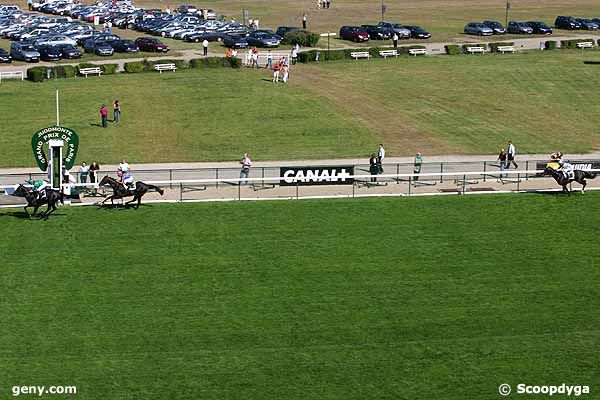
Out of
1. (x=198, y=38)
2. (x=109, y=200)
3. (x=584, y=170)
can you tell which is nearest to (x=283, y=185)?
(x=109, y=200)

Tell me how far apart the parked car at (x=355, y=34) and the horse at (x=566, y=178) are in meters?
45.9

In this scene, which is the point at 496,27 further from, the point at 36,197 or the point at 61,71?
the point at 36,197

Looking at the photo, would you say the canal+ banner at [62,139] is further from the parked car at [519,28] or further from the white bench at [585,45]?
the parked car at [519,28]

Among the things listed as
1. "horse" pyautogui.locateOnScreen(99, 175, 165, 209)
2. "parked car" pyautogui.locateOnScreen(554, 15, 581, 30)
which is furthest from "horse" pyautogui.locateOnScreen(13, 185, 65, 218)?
"parked car" pyautogui.locateOnScreen(554, 15, 581, 30)

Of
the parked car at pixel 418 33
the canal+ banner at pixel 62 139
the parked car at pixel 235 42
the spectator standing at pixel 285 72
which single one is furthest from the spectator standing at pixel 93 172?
the parked car at pixel 418 33

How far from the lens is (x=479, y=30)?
3551 inches

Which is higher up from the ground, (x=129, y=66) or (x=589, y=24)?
(x=589, y=24)

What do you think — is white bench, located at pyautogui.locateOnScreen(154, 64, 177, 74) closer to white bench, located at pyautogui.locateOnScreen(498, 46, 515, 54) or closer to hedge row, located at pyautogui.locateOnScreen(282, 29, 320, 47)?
hedge row, located at pyautogui.locateOnScreen(282, 29, 320, 47)

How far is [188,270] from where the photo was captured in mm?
32688

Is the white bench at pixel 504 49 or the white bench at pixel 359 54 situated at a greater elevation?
the white bench at pixel 504 49

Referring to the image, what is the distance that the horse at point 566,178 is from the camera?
4138cm

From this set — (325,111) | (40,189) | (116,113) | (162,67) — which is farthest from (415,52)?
(40,189)

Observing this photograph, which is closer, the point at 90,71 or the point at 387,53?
the point at 90,71

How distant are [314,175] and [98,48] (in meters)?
39.4
